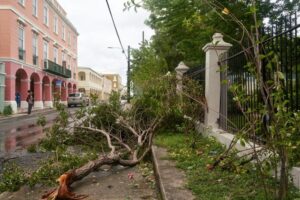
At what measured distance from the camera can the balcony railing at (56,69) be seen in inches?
1411

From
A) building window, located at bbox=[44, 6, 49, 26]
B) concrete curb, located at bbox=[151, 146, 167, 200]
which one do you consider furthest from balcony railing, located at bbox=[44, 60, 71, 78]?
concrete curb, located at bbox=[151, 146, 167, 200]

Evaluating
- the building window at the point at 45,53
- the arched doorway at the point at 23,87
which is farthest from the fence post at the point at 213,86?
the building window at the point at 45,53

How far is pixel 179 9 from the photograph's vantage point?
1471cm

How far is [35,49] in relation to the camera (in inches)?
1308

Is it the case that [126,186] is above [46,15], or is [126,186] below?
below

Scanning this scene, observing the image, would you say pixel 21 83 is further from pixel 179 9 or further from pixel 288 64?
pixel 288 64

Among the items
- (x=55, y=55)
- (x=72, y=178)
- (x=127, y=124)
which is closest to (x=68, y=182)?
(x=72, y=178)

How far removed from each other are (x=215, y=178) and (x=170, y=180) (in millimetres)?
583

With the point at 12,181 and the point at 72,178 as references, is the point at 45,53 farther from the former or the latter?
the point at 72,178

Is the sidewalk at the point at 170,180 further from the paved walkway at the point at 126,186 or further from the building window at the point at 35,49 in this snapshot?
the building window at the point at 35,49

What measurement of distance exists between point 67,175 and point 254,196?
262 centimetres

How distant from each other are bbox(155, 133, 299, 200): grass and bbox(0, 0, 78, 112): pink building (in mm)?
22816

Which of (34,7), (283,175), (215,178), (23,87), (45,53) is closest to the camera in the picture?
(283,175)

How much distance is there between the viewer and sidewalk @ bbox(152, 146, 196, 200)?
4200mm
